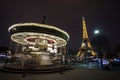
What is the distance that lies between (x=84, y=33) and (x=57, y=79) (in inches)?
1968

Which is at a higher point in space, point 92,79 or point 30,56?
point 30,56

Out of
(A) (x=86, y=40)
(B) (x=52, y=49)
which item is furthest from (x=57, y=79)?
(A) (x=86, y=40)

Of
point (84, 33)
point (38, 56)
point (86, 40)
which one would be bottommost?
point (38, 56)

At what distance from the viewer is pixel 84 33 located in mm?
56875

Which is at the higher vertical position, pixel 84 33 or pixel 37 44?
pixel 84 33

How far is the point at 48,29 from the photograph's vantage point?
16.0 meters

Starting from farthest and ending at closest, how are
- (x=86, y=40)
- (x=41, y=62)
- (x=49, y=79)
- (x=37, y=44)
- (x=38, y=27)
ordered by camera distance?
1. (x=86, y=40)
2. (x=37, y=44)
3. (x=41, y=62)
4. (x=38, y=27)
5. (x=49, y=79)

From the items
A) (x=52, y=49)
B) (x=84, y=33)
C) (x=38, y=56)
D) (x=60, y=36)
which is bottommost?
(x=38, y=56)

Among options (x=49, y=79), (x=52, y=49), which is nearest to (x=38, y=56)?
(x=52, y=49)

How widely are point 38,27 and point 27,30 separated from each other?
1.66 metres

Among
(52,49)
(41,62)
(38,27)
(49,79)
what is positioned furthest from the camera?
(52,49)

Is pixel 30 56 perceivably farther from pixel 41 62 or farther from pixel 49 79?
pixel 49 79

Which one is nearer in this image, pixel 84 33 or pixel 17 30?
pixel 17 30

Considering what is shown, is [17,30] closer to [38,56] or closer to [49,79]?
[38,56]
